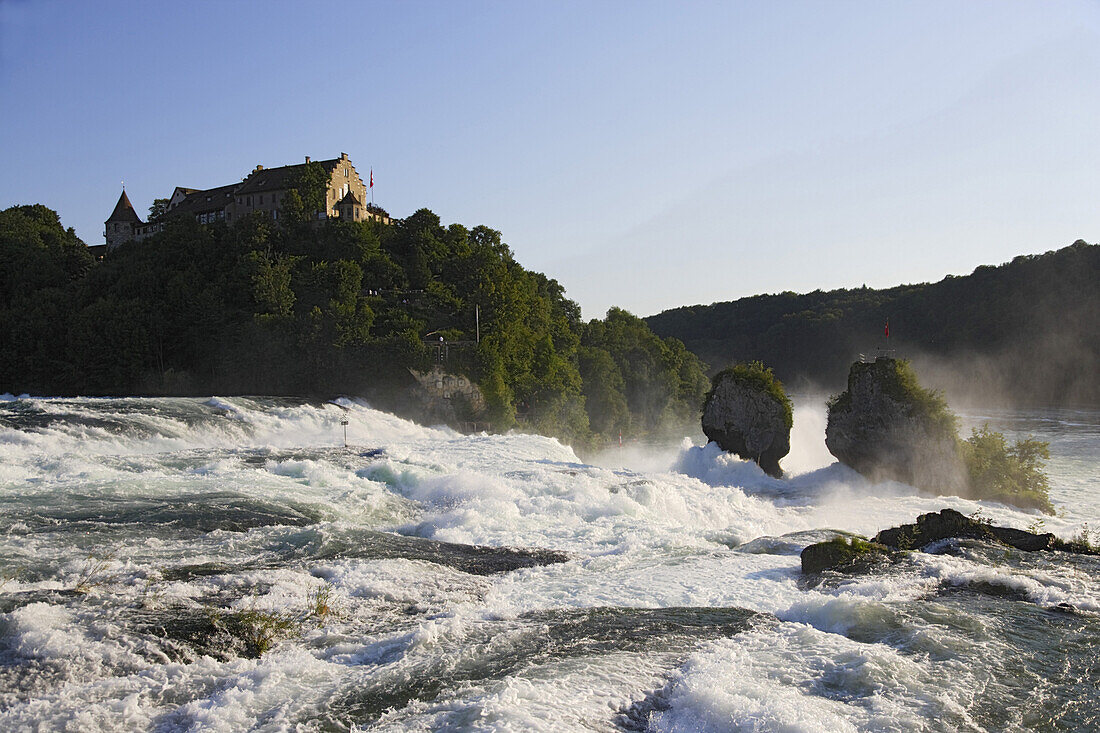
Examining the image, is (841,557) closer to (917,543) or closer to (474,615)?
(917,543)

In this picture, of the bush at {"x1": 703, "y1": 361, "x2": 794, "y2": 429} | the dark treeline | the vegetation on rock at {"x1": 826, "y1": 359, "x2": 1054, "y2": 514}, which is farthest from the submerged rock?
the dark treeline

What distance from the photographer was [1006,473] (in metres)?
30.0

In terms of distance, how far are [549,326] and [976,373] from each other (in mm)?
52207

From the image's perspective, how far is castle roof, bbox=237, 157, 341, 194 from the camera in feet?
230

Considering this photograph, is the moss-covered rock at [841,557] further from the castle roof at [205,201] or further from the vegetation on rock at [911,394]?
the castle roof at [205,201]

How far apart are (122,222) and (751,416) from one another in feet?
244

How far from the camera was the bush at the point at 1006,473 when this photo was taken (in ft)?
96.1

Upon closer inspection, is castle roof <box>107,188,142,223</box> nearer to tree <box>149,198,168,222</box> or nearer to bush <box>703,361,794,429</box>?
tree <box>149,198,168,222</box>

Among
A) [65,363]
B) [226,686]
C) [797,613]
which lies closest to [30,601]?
[226,686]

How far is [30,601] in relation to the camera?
32.2 ft

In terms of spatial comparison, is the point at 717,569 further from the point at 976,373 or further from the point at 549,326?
the point at 976,373

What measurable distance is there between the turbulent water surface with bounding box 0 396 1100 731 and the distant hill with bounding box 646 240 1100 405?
248 ft

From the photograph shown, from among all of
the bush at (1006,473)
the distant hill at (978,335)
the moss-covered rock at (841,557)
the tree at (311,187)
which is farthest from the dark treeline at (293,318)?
the distant hill at (978,335)

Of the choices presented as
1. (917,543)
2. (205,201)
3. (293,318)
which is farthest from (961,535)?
(205,201)
